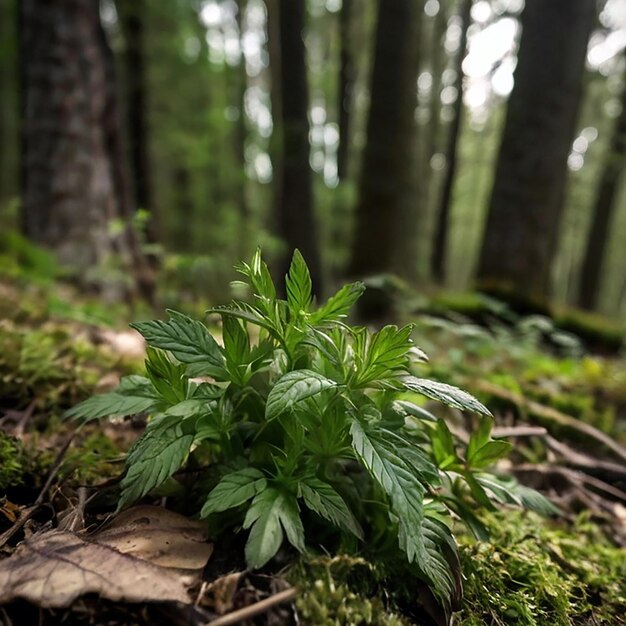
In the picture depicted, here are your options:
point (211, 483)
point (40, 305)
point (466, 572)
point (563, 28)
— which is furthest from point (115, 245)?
point (563, 28)

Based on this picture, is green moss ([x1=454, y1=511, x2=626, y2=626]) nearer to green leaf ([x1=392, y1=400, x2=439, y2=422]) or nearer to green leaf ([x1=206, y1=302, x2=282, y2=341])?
green leaf ([x1=392, y1=400, x2=439, y2=422])

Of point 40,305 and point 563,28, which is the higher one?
point 563,28

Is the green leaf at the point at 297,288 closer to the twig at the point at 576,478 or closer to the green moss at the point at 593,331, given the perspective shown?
the twig at the point at 576,478

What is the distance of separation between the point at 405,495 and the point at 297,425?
31 centimetres

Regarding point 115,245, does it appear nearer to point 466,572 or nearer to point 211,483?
point 211,483

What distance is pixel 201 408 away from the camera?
4.07 feet

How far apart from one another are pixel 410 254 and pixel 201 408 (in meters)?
11.8

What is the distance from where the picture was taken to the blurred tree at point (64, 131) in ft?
15.1

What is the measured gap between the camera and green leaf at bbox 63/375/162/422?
1.32m

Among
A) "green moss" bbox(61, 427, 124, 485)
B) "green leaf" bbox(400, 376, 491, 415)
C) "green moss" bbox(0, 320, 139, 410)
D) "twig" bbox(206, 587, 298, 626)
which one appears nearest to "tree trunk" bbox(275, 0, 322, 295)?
"green moss" bbox(0, 320, 139, 410)

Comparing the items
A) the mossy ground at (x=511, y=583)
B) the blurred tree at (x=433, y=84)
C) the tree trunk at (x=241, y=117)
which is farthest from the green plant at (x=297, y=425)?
the blurred tree at (x=433, y=84)

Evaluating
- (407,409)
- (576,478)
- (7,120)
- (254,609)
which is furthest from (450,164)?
(254,609)

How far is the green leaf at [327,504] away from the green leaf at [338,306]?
A: 43 cm

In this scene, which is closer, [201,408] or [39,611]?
[39,611]
